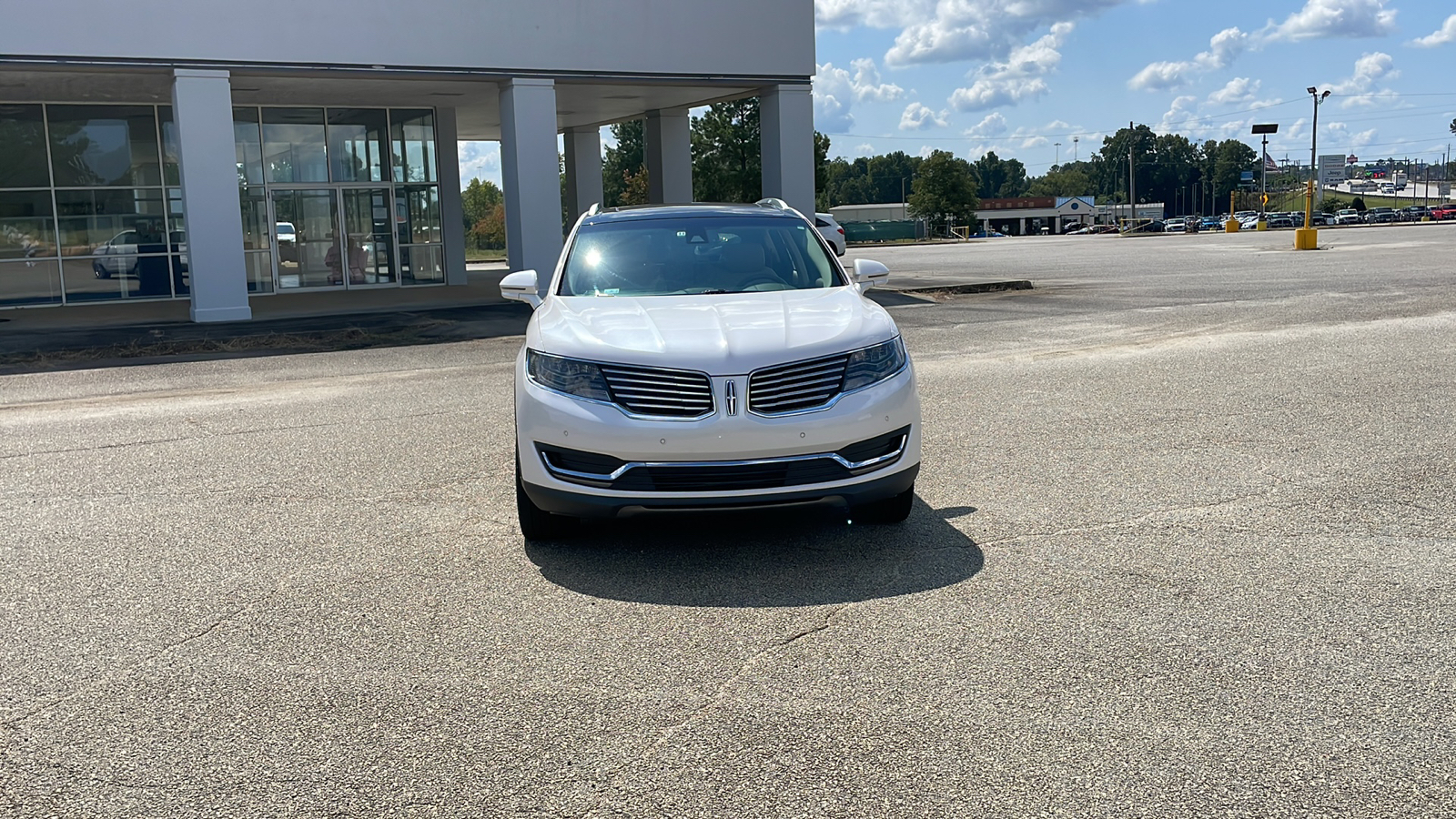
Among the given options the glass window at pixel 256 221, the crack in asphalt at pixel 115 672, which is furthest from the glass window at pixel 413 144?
the crack in asphalt at pixel 115 672

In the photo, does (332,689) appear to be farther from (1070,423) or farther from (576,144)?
(576,144)

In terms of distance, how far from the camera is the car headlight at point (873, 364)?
5859 millimetres

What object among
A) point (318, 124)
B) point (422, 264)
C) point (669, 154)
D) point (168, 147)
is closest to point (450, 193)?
point (422, 264)

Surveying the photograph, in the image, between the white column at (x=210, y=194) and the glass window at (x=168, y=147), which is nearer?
the white column at (x=210, y=194)

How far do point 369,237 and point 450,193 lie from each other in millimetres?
2145

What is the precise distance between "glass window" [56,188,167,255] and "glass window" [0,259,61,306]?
46 cm

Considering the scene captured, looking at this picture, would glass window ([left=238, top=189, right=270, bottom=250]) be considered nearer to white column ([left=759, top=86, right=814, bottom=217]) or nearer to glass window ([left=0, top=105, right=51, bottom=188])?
glass window ([left=0, top=105, right=51, bottom=188])

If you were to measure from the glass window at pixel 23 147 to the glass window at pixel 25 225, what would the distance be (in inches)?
9.4

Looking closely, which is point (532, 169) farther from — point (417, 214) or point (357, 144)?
point (417, 214)

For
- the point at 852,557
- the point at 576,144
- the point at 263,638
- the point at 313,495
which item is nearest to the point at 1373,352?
the point at 852,557

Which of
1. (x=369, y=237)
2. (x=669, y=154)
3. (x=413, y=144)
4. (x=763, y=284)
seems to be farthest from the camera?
(x=669, y=154)

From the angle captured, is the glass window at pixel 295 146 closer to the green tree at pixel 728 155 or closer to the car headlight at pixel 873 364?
the car headlight at pixel 873 364

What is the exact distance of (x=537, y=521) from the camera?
612 cm

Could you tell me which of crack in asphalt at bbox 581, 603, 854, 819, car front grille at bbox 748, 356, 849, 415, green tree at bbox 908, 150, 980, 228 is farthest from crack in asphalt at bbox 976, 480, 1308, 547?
green tree at bbox 908, 150, 980, 228
